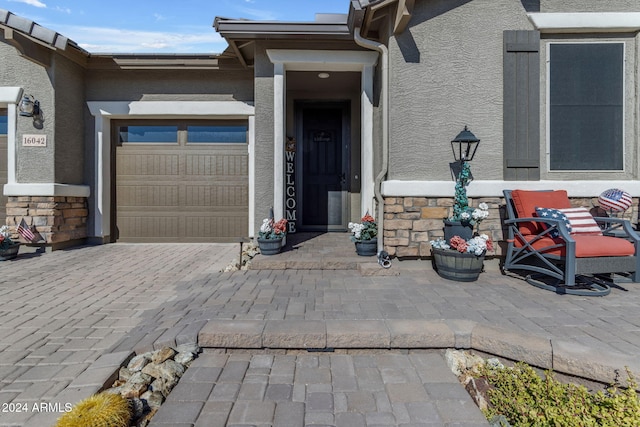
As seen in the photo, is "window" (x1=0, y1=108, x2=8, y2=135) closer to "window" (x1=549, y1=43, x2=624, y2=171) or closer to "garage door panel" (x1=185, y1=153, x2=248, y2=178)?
"garage door panel" (x1=185, y1=153, x2=248, y2=178)

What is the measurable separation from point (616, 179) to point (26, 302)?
6.35 metres

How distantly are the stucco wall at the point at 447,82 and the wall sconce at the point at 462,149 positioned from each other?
7 cm

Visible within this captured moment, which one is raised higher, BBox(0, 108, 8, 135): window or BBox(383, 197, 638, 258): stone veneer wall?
BBox(0, 108, 8, 135): window

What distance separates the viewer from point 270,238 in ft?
13.5

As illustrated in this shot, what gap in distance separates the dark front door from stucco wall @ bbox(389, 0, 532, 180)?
8.07 feet

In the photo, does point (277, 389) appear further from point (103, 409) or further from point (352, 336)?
point (103, 409)

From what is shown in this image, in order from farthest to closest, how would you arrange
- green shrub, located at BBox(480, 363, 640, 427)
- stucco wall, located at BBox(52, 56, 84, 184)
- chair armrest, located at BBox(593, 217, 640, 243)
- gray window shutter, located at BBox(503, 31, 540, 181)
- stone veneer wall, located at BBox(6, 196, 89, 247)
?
1. stucco wall, located at BBox(52, 56, 84, 184)
2. stone veneer wall, located at BBox(6, 196, 89, 247)
3. gray window shutter, located at BBox(503, 31, 540, 181)
4. chair armrest, located at BBox(593, 217, 640, 243)
5. green shrub, located at BBox(480, 363, 640, 427)

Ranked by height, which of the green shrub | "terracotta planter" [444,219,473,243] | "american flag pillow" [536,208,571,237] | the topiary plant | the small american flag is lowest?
the green shrub

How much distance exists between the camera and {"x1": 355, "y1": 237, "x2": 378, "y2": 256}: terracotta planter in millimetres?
4035

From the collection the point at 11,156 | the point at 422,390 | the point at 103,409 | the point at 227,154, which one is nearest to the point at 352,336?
the point at 422,390

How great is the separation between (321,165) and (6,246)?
493 cm

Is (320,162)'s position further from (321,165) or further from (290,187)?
(290,187)

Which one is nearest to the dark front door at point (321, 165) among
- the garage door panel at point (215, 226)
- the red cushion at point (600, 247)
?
the garage door panel at point (215, 226)

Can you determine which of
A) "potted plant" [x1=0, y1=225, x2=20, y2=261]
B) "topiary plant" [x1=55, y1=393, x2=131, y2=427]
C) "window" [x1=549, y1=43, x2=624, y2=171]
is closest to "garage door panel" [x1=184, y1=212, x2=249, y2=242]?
"potted plant" [x1=0, y1=225, x2=20, y2=261]
